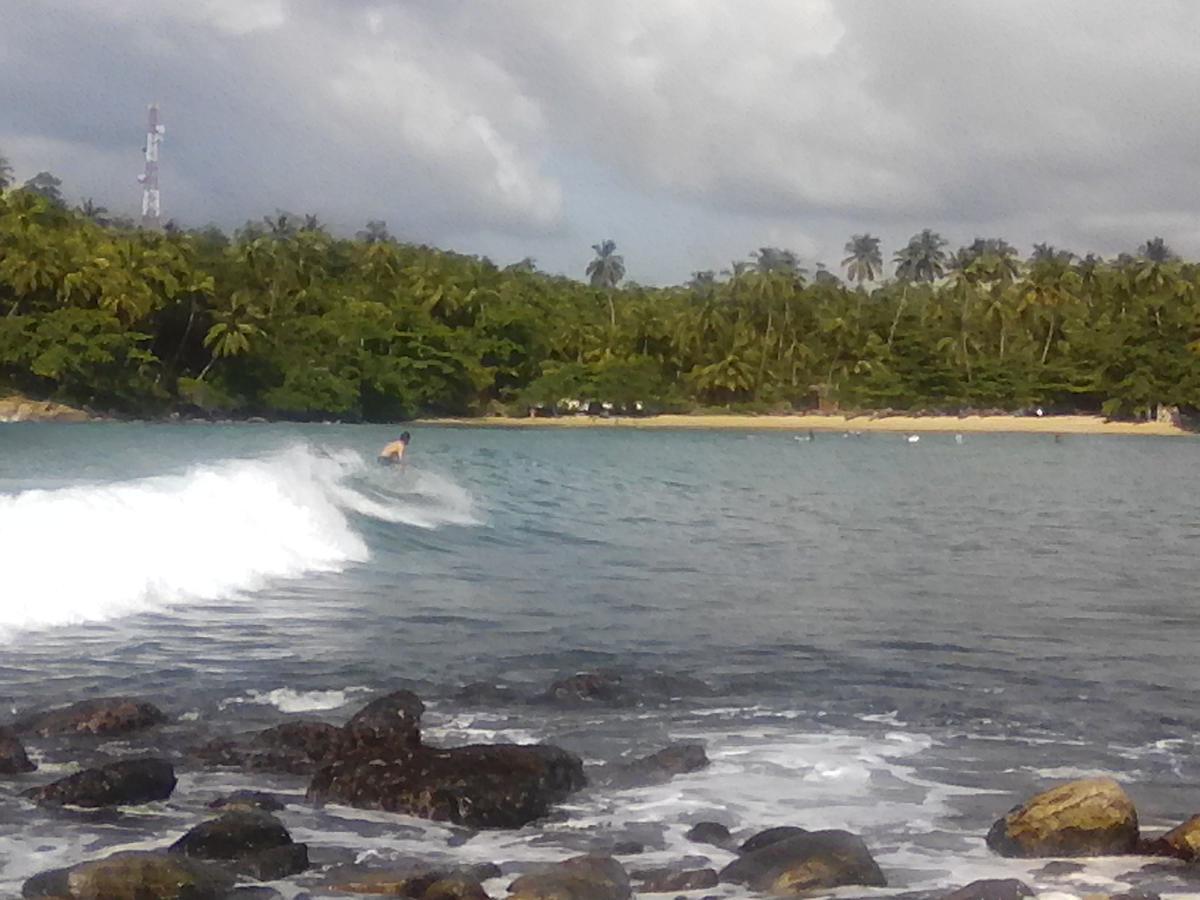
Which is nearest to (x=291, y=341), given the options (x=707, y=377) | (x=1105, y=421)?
(x=707, y=377)

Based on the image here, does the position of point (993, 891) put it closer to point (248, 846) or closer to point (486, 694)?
point (248, 846)

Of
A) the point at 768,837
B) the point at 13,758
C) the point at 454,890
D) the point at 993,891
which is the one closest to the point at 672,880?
the point at 768,837

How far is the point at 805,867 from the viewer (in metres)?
7.09

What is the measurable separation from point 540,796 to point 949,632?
27.4 feet

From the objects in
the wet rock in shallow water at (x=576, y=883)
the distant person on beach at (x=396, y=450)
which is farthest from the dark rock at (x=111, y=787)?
the distant person on beach at (x=396, y=450)

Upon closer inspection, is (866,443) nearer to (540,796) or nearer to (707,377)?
(707,377)

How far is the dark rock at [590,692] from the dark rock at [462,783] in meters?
2.55

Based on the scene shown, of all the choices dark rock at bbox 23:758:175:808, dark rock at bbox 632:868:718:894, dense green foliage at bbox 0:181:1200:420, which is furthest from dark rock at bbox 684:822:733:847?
dense green foliage at bbox 0:181:1200:420

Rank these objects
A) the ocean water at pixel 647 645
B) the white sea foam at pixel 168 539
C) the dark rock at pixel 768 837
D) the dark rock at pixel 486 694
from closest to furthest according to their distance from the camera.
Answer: the dark rock at pixel 768 837, the ocean water at pixel 647 645, the dark rock at pixel 486 694, the white sea foam at pixel 168 539

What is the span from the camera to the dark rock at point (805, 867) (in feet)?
23.0

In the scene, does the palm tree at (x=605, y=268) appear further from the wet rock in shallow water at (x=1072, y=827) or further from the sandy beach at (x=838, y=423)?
the wet rock in shallow water at (x=1072, y=827)

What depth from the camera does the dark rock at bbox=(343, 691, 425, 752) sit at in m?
9.38

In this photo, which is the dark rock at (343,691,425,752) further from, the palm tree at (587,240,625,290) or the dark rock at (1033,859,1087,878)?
the palm tree at (587,240,625,290)

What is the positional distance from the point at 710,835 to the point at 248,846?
94.0 inches
